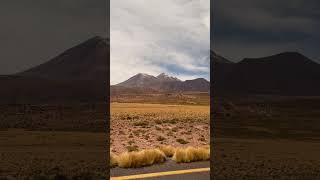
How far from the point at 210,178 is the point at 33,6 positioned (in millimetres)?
12010

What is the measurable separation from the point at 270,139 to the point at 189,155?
31.4m

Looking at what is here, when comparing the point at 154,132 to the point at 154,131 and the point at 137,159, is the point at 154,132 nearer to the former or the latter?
the point at 154,131

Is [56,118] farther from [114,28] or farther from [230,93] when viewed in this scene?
[114,28]

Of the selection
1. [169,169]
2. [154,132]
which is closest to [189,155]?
[169,169]

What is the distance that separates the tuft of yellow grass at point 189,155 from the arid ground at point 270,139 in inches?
30.5

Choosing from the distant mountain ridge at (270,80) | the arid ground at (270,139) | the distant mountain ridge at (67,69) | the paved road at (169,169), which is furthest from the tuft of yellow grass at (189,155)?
the distant mountain ridge at (67,69)

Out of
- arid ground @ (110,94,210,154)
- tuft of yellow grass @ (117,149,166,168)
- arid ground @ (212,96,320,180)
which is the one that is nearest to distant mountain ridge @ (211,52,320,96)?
arid ground @ (212,96,320,180)

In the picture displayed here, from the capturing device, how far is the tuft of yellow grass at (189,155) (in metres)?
14.1

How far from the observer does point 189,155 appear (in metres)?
14.7

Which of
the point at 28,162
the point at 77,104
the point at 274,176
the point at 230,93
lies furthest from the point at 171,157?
the point at 230,93

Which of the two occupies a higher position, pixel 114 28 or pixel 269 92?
pixel 114 28

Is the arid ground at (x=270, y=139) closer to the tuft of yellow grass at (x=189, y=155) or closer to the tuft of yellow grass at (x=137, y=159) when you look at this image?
the tuft of yellow grass at (x=189, y=155)

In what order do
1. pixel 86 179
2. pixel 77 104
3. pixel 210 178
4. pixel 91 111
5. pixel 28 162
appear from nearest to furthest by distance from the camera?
pixel 210 178 < pixel 86 179 < pixel 28 162 < pixel 91 111 < pixel 77 104

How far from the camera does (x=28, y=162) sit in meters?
19.5
